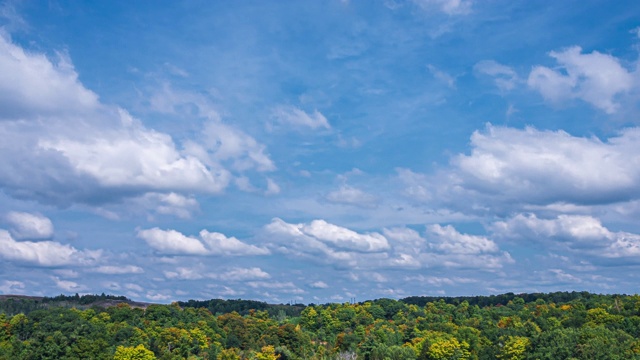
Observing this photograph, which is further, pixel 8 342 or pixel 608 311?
pixel 608 311

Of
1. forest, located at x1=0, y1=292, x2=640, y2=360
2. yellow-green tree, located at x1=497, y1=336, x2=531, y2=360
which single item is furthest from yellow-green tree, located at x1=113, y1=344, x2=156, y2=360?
yellow-green tree, located at x1=497, y1=336, x2=531, y2=360

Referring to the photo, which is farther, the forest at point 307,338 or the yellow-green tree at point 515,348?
the yellow-green tree at point 515,348

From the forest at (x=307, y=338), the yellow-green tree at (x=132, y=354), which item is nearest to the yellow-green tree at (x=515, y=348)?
the forest at (x=307, y=338)

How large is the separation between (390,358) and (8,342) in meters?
99.9

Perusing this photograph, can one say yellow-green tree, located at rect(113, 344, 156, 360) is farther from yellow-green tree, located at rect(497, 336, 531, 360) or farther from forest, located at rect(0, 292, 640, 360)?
yellow-green tree, located at rect(497, 336, 531, 360)

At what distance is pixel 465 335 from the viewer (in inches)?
6289

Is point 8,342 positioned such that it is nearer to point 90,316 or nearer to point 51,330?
point 51,330

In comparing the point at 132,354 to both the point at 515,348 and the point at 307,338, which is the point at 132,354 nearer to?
the point at 307,338

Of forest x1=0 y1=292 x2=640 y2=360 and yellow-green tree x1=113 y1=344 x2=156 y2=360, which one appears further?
yellow-green tree x1=113 y1=344 x2=156 y2=360

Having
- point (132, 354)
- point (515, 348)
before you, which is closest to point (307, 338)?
point (132, 354)

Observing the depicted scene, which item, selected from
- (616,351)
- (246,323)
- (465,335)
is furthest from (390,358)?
(246,323)

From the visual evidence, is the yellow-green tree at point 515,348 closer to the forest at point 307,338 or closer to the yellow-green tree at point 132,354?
the forest at point 307,338

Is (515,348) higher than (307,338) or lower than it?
lower

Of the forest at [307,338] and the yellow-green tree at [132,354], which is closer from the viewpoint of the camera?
the forest at [307,338]
